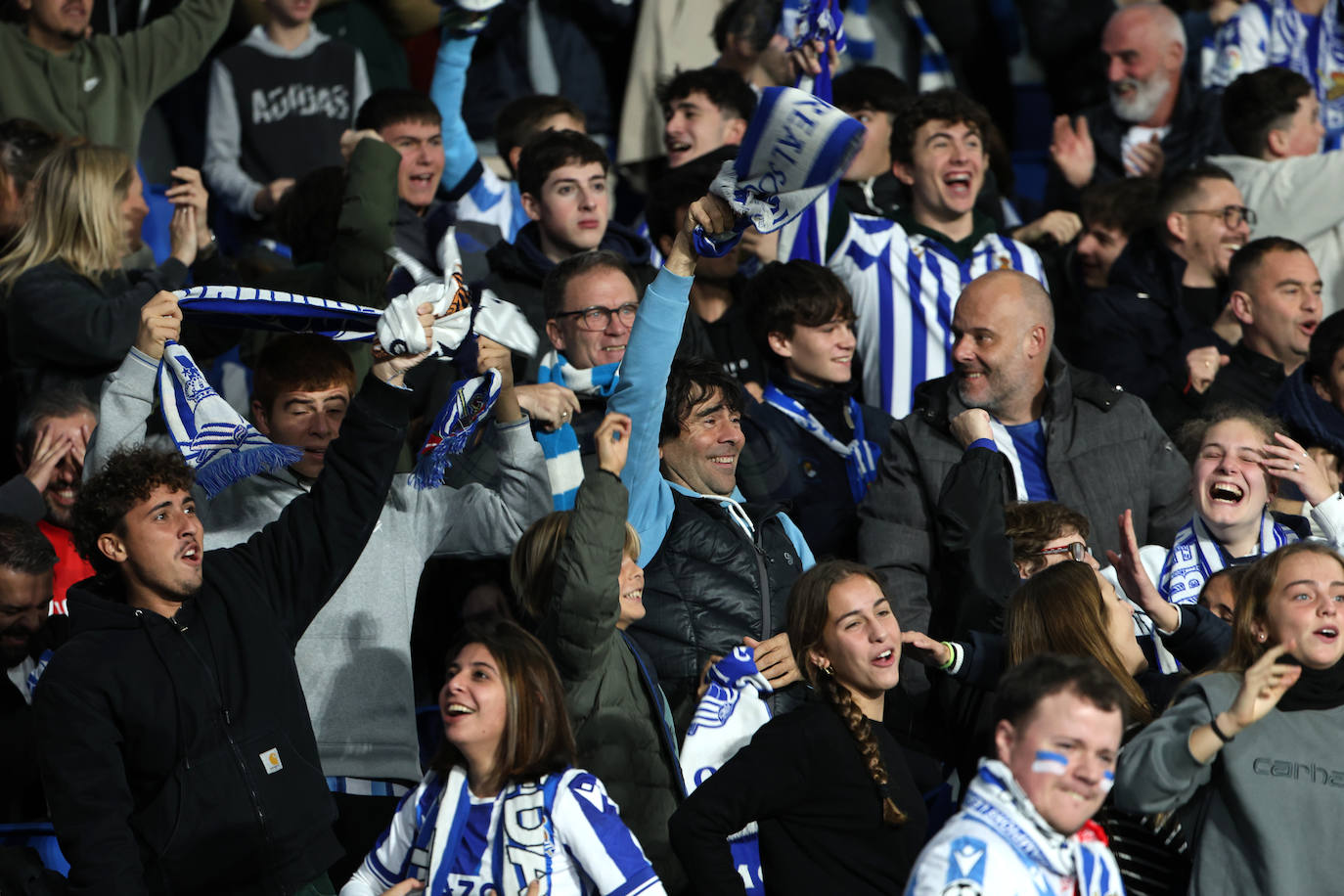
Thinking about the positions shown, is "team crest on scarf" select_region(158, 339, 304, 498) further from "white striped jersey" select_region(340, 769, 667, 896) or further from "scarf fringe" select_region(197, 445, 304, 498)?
"white striped jersey" select_region(340, 769, 667, 896)

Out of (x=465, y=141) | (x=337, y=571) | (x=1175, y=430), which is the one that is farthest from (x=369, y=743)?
(x=465, y=141)

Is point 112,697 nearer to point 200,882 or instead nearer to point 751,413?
point 200,882

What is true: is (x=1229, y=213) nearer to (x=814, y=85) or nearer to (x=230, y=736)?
(x=814, y=85)

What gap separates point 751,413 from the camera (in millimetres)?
6523

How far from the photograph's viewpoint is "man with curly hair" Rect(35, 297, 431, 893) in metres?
4.28

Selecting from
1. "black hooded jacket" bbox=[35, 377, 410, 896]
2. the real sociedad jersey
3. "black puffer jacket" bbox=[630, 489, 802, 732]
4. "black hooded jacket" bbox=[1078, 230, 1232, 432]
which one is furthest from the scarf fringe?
the real sociedad jersey

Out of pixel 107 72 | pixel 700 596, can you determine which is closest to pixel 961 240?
pixel 700 596

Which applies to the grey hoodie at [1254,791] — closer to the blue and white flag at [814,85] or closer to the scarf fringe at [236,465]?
the scarf fringe at [236,465]

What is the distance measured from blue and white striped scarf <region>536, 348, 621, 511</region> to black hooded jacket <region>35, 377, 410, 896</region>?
3.87 ft

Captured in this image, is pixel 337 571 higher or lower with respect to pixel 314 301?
lower

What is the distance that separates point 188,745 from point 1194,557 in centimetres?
324

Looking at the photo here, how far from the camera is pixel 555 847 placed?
13.8ft

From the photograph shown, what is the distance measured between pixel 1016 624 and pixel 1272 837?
0.85 meters

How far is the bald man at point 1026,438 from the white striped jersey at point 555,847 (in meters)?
2.06
